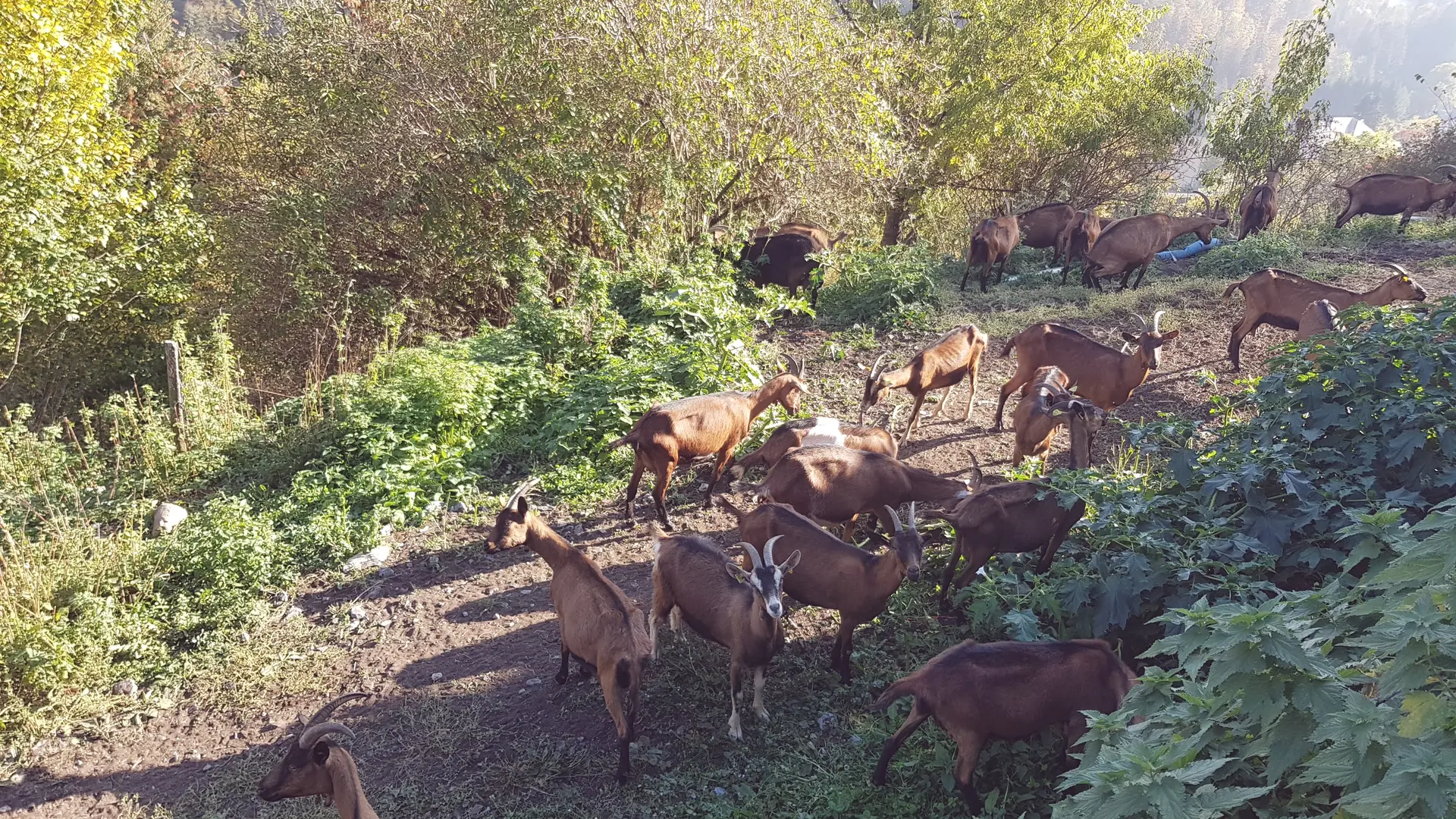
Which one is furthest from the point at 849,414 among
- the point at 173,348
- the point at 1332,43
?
the point at 1332,43

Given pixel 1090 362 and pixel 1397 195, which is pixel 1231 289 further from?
pixel 1397 195

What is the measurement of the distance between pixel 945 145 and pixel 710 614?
44.7 feet

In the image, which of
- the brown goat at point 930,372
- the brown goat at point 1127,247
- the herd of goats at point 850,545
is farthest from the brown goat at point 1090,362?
the brown goat at point 1127,247

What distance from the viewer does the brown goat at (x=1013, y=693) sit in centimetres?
446

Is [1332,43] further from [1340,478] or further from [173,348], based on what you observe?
[173,348]

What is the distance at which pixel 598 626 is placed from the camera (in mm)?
5176

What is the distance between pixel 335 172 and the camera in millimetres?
11328

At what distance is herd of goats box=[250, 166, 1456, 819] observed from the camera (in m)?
4.48

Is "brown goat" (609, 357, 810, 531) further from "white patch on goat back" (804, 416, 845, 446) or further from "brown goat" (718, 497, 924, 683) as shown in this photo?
"brown goat" (718, 497, 924, 683)

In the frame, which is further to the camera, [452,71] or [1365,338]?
[452,71]

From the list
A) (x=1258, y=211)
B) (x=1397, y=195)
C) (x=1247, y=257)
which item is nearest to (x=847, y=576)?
(x=1247, y=257)

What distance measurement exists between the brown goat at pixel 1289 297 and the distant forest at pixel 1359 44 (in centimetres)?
7586

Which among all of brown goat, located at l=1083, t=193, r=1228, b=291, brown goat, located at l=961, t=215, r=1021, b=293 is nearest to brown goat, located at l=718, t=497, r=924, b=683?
brown goat, located at l=961, t=215, r=1021, b=293

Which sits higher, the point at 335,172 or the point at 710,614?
the point at 335,172
